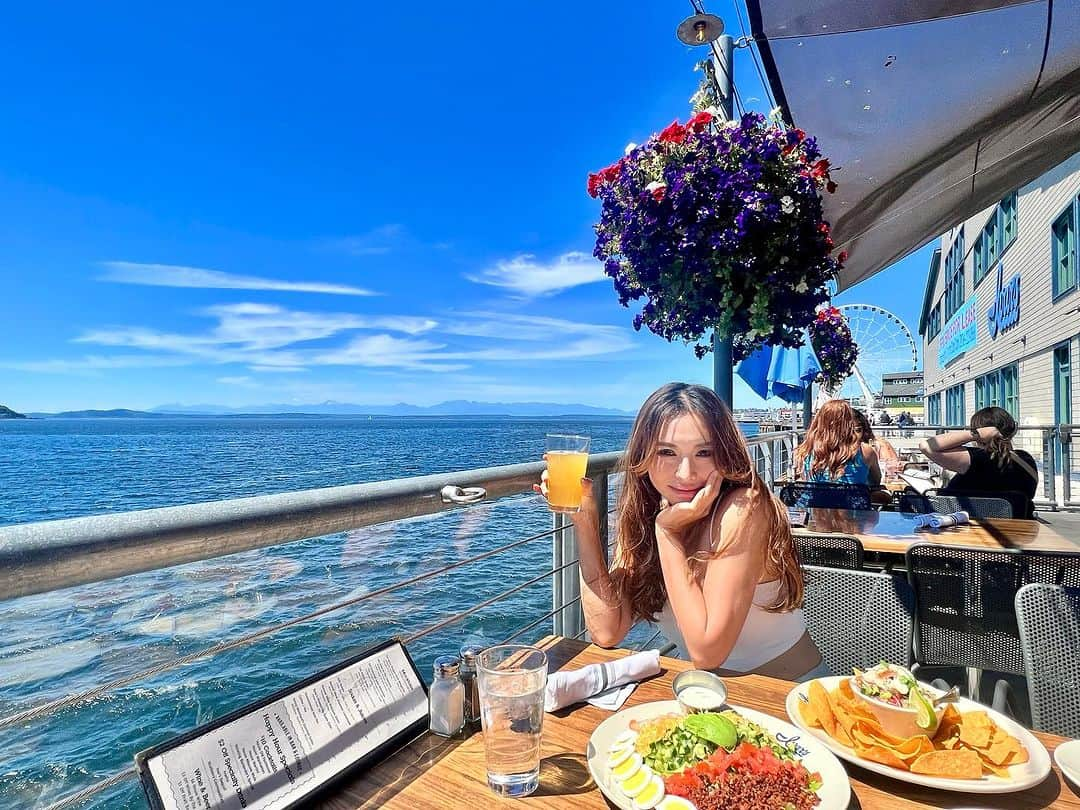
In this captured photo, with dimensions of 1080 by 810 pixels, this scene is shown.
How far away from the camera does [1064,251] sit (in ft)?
31.6

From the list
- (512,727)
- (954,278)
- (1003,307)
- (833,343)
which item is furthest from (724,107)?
(954,278)

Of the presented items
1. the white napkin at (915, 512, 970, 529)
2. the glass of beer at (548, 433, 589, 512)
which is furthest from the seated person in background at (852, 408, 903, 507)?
the glass of beer at (548, 433, 589, 512)

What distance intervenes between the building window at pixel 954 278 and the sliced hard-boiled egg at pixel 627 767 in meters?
21.8

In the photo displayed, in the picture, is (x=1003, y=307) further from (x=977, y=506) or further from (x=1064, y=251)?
(x=977, y=506)

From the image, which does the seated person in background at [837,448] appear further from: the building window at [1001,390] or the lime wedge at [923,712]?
the building window at [1001,390]

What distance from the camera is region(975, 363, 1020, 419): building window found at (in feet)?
41.4

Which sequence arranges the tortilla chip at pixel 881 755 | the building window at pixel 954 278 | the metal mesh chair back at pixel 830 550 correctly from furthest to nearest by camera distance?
the building window at pixel 954 278, the metal mesh chair back at pixel 830 550, the tortilla chip at pixel 881 755

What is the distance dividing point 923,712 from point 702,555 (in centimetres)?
62

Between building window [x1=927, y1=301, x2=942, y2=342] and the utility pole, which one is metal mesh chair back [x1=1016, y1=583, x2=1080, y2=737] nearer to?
the utility pole

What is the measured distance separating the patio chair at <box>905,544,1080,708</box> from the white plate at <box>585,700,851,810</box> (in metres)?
1.78

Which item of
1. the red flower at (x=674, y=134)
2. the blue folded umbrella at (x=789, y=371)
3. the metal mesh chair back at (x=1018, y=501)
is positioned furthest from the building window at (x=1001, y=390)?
the red flower at (x=674, y=134)

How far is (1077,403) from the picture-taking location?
8.91 meters

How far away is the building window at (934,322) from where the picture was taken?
82.9 feet

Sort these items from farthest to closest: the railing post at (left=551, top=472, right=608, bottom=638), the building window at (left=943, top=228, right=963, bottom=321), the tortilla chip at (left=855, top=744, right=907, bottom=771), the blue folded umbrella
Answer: the building window at (left=943, top=228, right=963, bottom=321), the blue folded umbrella, the railing post at (left=551, top=472, right=608, bottom=638), the tortilla chip at (left=855, top=744, right=907, bottom=771)
